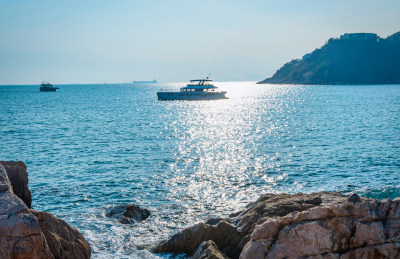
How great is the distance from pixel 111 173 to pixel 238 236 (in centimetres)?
1747

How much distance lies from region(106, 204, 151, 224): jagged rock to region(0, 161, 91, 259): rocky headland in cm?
654

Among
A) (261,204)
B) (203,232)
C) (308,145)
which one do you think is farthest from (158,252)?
(308,145)

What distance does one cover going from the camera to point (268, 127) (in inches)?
2477

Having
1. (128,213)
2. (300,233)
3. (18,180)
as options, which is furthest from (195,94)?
(300,233)

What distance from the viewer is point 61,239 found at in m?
11.4

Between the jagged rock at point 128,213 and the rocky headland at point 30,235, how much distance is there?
654 centimetres

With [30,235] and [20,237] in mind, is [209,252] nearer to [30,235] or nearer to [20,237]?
[30,235]

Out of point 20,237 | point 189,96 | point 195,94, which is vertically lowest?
point 20,237

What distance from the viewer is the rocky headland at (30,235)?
944 cm

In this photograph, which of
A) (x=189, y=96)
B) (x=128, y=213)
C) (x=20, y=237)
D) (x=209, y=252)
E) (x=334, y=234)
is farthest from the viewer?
(x=189, y=96)

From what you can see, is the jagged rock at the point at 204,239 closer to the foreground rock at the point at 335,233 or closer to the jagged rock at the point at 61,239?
the foreground rock at the point at 335,233

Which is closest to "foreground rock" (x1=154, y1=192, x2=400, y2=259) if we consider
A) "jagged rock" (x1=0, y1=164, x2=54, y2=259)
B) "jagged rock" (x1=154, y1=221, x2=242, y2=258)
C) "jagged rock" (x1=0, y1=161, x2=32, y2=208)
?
"jagged rock" (x1=154, y1=221, x2=242, y2=258)

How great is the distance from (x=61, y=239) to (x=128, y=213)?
8050 mm

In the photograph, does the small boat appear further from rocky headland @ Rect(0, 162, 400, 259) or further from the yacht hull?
rocky headland @ Rect(0, 162, 400, 259)
